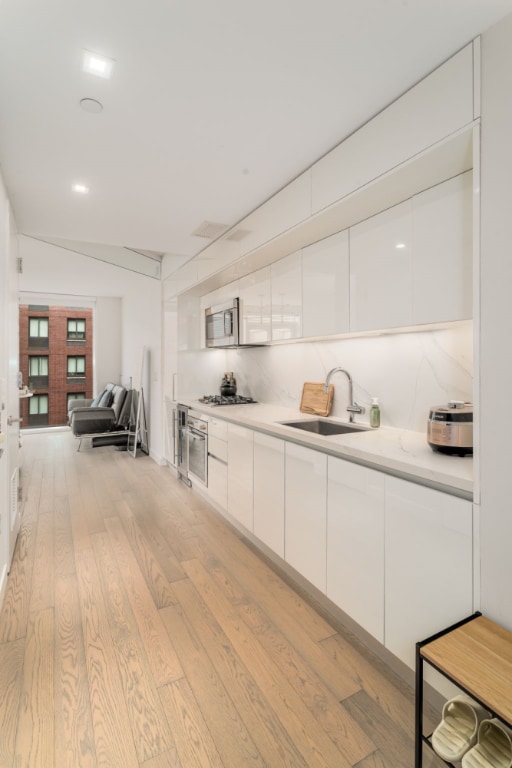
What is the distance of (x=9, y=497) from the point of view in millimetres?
2545

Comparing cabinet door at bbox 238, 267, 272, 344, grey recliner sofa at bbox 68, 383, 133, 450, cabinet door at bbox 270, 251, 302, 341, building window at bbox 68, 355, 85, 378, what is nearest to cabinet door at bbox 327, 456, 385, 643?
cabinet door at bbox 270, 251, 302, 341

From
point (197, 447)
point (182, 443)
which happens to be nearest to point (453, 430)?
point (197, 447)

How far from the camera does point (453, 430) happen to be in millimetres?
1618

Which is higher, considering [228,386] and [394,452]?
[228,386]

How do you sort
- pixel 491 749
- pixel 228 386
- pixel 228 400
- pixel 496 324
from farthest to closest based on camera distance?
pixel 228 386
pixel 228 400
pixel 496 324
pixel 491 749

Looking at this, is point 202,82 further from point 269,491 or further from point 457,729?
point 457,729

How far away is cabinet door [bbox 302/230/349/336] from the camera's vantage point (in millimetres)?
2270

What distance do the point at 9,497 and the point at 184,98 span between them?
2.52 metres

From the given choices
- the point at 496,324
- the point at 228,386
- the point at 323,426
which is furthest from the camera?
the point at 228,386

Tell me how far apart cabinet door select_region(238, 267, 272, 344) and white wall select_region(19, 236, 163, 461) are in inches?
Answer: 78.5

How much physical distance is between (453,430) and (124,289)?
6.92 metres

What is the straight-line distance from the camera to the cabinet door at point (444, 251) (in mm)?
1576

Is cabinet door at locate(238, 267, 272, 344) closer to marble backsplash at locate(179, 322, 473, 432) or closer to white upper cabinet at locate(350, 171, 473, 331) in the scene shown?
marble backsplash at locate(179, 322, 473, 432)

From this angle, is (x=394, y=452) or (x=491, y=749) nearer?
(x=491, y=749)
